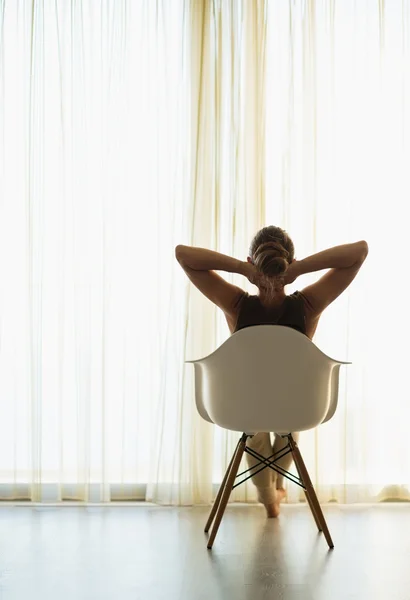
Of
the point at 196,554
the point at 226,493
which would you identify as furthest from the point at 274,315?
the point at 196,554

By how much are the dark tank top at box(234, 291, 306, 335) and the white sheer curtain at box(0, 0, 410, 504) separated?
0.50 metres

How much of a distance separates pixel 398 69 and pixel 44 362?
2139mm

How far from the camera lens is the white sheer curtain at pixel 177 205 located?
3.30 m

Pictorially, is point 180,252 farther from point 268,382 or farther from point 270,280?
point 268,382

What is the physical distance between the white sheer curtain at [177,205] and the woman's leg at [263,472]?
316mm

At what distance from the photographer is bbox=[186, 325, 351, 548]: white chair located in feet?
8.20

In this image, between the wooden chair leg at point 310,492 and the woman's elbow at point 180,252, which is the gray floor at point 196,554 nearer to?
the wooden chair leg at point 310,492

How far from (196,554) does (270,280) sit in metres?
1.04

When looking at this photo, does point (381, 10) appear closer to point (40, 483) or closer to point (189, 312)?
point (189, 312)

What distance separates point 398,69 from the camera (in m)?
3.35

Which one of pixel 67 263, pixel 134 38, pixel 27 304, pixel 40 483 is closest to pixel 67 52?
pixel 134 38

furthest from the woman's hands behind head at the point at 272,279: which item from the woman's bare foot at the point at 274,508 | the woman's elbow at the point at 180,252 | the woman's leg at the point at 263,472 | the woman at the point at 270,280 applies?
the woman's bare foot at the point at 274,508

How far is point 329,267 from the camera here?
9.38 feet

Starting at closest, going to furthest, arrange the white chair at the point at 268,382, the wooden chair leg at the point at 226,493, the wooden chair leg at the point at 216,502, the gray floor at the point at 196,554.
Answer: the gray floor at the point at 196,554 → the white chair at the point at 268,382 → the wooden chair leg at the point at 226,493 → the wooden chair leg at the point at 216,502
